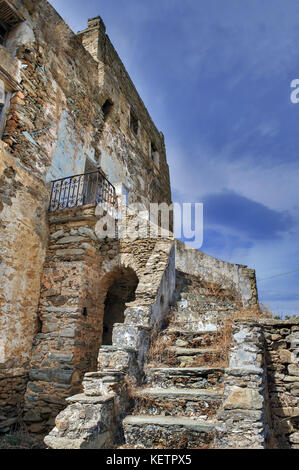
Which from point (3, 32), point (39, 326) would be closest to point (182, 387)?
point (39, 326)

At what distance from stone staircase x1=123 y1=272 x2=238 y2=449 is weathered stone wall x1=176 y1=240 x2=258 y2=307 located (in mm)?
3812

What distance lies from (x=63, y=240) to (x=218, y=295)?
4512 mm

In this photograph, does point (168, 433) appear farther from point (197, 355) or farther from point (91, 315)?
point (91, 315)

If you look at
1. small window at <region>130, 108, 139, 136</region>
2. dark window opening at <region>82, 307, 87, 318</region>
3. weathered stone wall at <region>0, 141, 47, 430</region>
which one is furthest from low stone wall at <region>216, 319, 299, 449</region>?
small window at <region>130, 108, 139, 136</region>

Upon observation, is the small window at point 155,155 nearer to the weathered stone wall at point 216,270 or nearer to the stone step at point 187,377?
the weathered stone wall at point 216,270

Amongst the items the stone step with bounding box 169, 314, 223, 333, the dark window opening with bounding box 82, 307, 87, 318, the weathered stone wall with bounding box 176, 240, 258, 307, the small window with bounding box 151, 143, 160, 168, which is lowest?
the stone step with bounding box 169, 314, 223, 333

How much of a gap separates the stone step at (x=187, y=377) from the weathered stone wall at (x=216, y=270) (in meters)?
6.14

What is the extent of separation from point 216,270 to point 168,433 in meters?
7.92

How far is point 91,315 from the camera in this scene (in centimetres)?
709

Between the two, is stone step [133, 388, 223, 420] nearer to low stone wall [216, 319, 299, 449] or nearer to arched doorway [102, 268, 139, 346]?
low stone wall [216, 319, 299, 449]

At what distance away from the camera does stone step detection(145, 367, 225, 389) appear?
4.52 metres

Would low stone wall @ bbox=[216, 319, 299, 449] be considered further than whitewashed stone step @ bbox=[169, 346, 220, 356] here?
No
